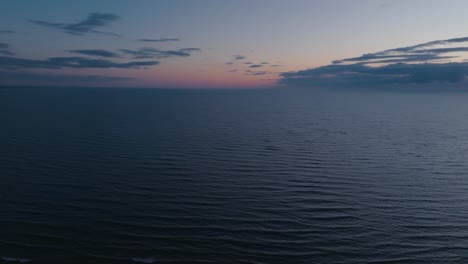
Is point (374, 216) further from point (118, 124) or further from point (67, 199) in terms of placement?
point (118, 124)

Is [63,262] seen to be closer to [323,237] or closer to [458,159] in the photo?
[323,237]

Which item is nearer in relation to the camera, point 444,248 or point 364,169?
point 444,248

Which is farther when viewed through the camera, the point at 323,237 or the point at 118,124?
the point at 118,124

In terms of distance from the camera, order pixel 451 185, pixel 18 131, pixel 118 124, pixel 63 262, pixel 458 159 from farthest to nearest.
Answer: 1. pixel 118 124
2. pixel 18 131
3. pixel 458 159
4. pixel 451 185
5. pixel 63 262

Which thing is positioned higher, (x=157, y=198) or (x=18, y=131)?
(x=18, y=131)

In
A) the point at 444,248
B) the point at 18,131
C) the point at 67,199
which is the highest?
the point at 18,131

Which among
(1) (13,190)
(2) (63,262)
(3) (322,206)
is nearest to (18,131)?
(1) (13,190)

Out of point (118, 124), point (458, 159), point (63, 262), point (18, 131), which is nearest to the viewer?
point (63, 262)

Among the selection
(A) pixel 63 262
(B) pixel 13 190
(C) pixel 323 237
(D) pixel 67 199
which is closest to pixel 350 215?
(C) pixel 323 237

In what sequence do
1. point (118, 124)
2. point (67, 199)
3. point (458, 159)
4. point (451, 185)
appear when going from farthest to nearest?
point (118, 124), point (458, 159), point (451, 185), point (67, 199)
